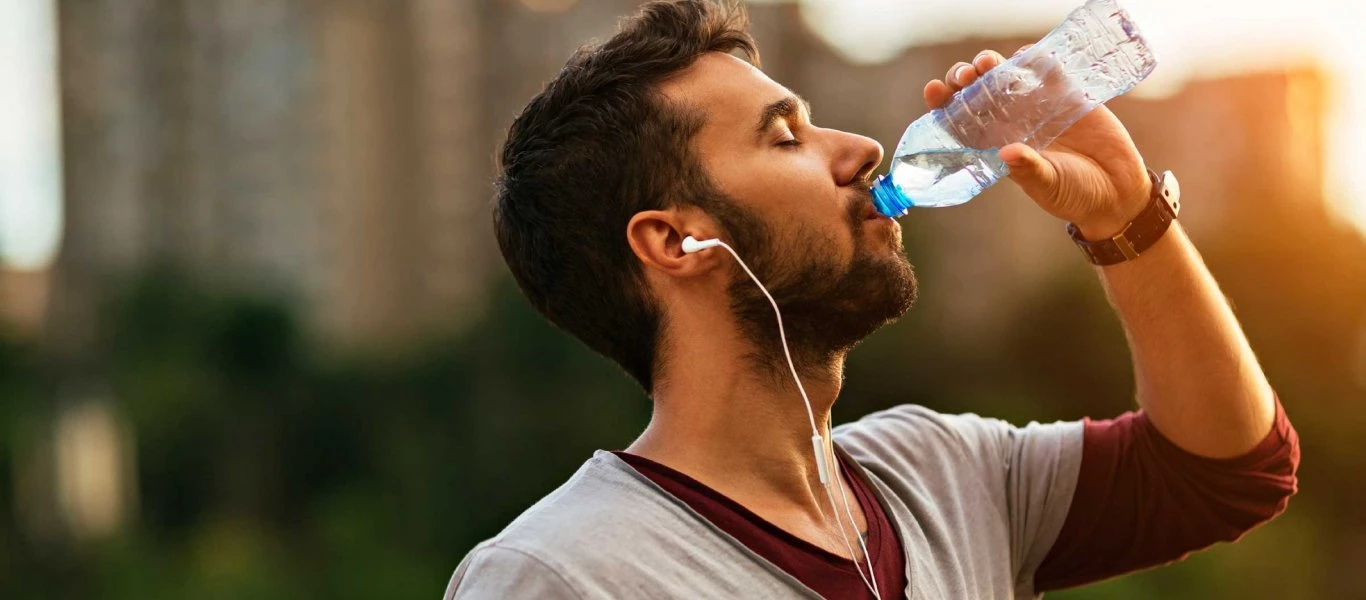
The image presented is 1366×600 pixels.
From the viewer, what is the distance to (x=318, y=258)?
109 ft

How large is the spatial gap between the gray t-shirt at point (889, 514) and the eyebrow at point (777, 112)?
0.55 meters

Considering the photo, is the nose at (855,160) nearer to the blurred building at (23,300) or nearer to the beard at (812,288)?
the beard at (812,288)

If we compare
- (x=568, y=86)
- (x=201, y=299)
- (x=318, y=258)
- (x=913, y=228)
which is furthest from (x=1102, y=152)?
(x=318, y=258)

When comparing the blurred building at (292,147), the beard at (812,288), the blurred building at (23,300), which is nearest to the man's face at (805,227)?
the beard at (812,288)

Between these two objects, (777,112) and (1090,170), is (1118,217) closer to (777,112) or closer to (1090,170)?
(1090,170)

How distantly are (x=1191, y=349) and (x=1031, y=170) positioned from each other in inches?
18.6

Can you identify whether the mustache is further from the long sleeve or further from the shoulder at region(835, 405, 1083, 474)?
the long sleeve

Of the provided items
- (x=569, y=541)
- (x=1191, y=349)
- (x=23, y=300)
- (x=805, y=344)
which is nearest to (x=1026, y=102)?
(x=1191, y=349)

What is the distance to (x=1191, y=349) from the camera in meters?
2.40

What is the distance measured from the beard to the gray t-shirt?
263 mm

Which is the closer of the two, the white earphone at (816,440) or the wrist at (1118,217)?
the white earphone at (816,440)

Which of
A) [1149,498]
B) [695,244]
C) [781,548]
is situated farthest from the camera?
[1149,498]

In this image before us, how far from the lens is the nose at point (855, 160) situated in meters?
2.29

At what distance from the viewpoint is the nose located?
7.53ft
